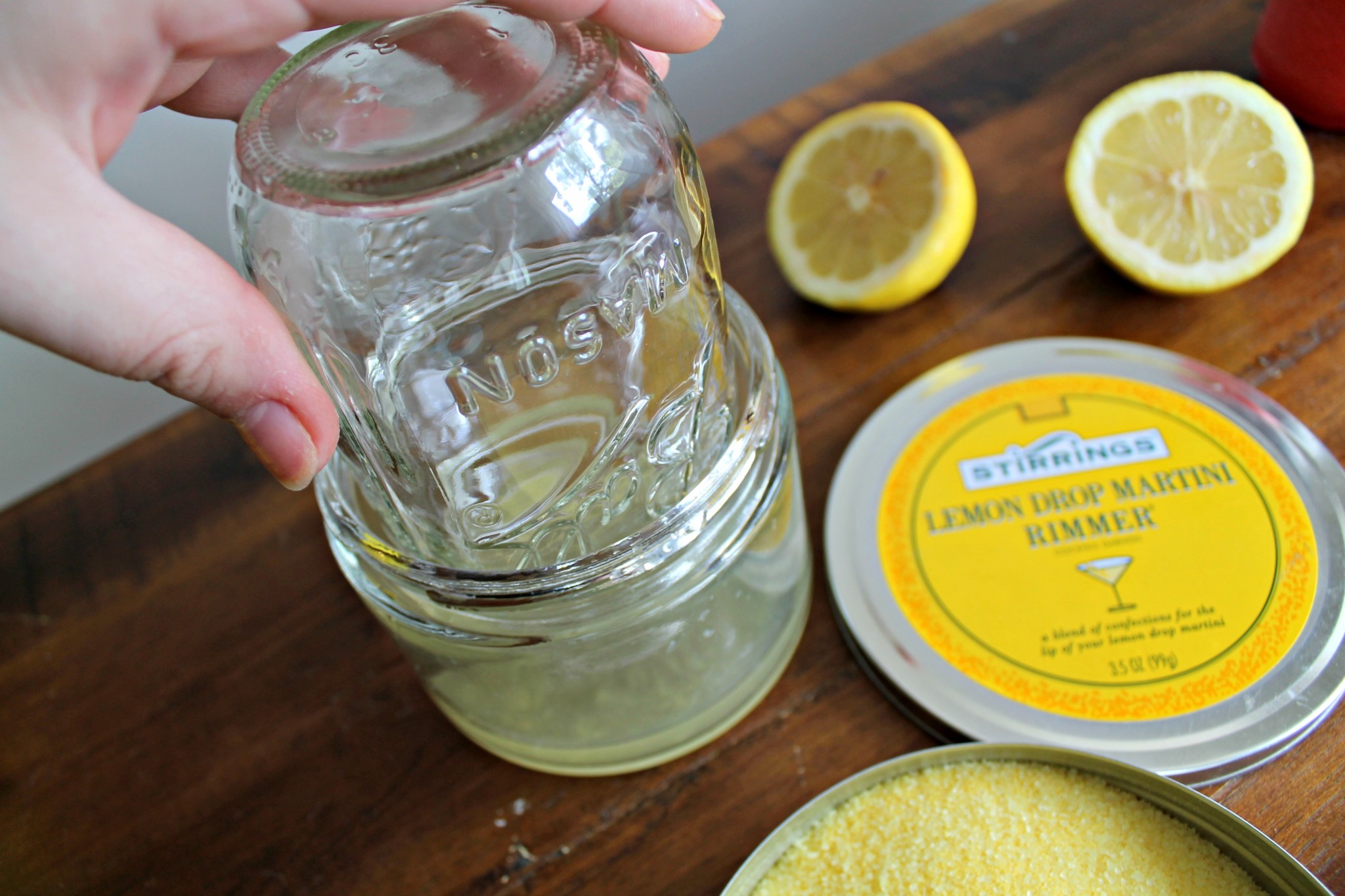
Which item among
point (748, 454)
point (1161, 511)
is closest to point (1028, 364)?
point (1161, 511)

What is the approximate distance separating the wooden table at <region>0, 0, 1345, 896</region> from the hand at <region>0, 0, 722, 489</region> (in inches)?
9.9

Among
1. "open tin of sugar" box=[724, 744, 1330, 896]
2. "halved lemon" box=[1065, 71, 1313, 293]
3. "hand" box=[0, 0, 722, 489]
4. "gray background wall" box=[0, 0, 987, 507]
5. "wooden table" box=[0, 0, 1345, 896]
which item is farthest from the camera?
"gray background wall" box=[0, 0, 987, 507]

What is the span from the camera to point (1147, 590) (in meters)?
0.53

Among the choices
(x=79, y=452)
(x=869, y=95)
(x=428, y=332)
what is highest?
(x=428, y=332)

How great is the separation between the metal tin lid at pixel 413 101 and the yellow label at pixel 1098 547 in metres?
0.33

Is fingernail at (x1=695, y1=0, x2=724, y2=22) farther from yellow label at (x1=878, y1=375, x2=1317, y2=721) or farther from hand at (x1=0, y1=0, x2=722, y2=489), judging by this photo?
yellow label at (x1=878, y1=375, x2=1317, y2=721)

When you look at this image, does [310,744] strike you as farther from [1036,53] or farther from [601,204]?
[1036,53]

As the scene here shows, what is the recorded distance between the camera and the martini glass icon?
1.75ft

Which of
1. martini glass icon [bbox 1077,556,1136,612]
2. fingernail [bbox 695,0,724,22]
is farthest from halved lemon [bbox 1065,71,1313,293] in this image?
fingernail [bbox 695,0,724,22]

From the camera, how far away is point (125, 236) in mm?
303

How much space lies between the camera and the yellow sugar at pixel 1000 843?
16.8 inches

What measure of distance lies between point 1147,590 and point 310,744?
0.48 meters

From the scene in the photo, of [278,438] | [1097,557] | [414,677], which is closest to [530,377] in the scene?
[278,438]

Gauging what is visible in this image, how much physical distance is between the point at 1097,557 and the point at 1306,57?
0.44m
